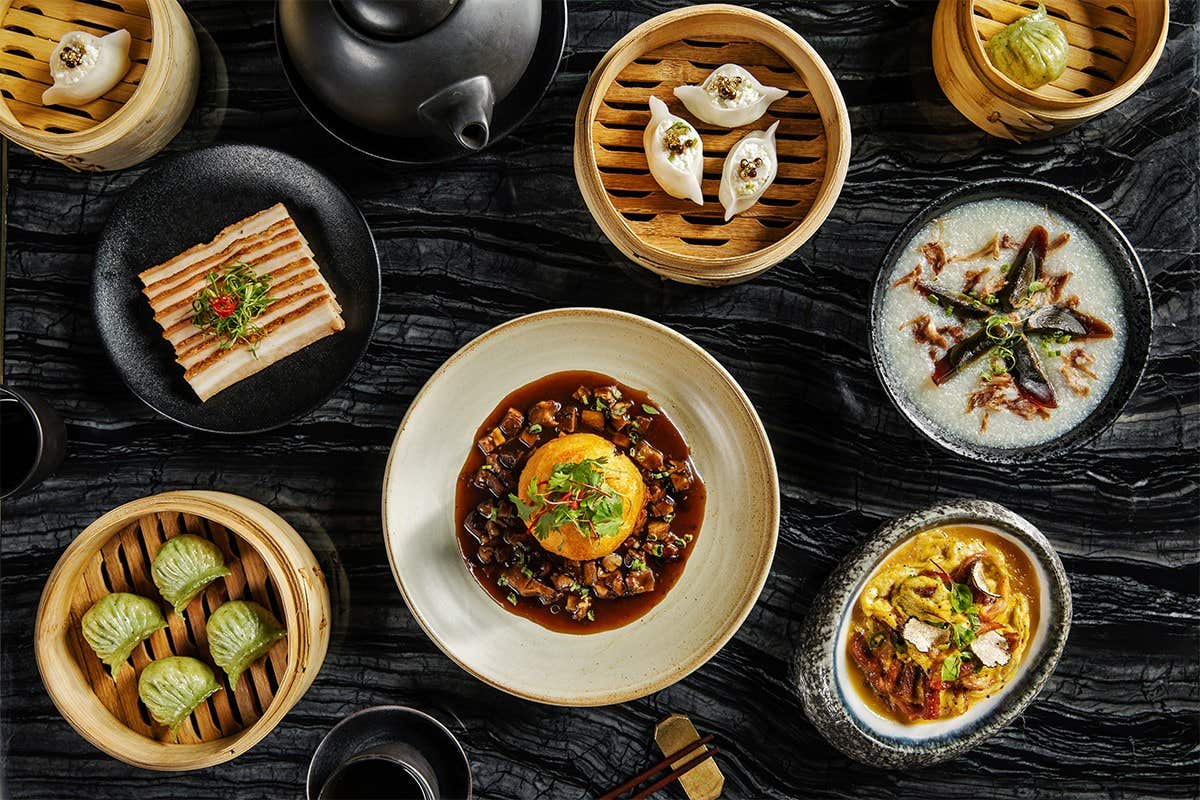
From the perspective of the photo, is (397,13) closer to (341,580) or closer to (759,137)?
(759,137)

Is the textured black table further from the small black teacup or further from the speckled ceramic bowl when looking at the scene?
the small black teacup

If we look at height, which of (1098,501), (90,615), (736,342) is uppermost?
(736,342)

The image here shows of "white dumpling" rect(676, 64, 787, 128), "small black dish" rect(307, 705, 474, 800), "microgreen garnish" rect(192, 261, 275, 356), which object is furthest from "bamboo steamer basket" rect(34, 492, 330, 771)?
"white dumpling" rect(676, 64, 787, 128)

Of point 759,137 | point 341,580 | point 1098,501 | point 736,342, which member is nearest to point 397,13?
point 759,137

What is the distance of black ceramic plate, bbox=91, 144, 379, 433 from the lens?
2998 millimetres

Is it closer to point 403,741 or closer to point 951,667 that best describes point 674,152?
point 951,667

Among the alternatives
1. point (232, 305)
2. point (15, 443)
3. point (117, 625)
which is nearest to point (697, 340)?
point (232, 305)

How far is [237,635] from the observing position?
288 cm

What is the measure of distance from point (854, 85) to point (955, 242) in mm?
674

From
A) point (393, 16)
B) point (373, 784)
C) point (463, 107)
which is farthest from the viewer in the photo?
point (373, 784)

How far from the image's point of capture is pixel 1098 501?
10.6 feet

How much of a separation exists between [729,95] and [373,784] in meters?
2.45

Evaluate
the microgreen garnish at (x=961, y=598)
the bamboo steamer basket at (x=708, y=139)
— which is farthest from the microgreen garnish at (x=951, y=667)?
the bamboo steamer basket at (x=708, y=139)

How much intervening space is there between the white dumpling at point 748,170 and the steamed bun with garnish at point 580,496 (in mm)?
909
